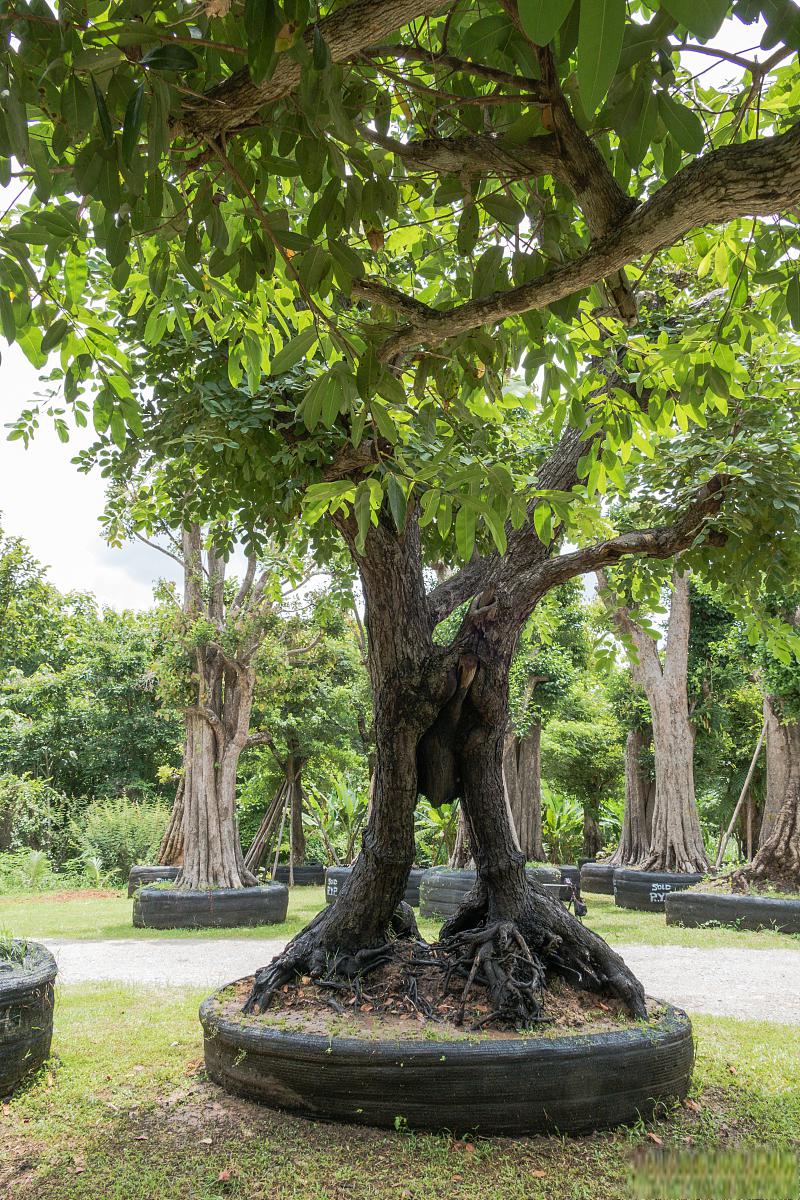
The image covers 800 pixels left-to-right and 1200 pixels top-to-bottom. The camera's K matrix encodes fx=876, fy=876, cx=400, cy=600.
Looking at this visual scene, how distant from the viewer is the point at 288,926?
1033cm

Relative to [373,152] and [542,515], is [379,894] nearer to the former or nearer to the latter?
[542,515]

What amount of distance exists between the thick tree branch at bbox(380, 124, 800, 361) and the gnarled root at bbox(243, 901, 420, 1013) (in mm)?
3269

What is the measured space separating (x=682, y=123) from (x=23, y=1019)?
4.43 m

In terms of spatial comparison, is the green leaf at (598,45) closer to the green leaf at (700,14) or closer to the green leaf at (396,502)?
the green leaf at (700,14)

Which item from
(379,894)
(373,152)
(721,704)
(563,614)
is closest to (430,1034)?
(379,894)

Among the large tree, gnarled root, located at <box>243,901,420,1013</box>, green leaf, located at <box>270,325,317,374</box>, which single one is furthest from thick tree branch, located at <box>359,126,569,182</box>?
gnarled root, located at <box>243,901,420,1013</box>

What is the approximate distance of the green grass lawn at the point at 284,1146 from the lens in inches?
119

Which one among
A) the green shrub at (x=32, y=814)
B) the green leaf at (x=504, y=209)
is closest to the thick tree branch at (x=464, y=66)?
the green leaf at (x=504, y=209)

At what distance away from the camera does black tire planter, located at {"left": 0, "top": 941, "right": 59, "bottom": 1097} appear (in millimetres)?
4012

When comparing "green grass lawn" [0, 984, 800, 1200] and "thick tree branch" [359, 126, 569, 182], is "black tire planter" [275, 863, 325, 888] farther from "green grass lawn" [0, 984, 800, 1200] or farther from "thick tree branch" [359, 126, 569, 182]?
"thick tree branch" [359, 126, 569, 182]

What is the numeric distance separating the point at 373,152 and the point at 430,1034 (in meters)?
3.30

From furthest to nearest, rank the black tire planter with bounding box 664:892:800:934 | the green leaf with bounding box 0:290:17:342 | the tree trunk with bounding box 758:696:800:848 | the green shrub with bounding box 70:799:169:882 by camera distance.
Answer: the green shrub with bounding box 70:799:169:882 → the tree trunk with bounding box 758:696:800:848 → the black tire planter with bounding box 664:892:800:934 → the green leaf with bounding box 0:290:17:342

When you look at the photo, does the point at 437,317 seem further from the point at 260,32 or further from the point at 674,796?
the point at 674,796

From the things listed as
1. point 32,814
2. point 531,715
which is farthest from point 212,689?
point 32,814
